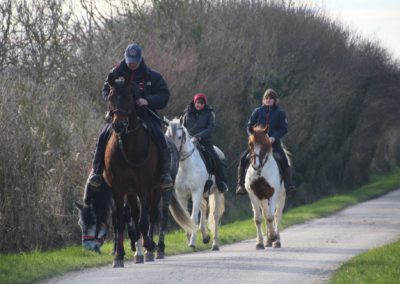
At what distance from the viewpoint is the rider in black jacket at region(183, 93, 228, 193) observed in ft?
65.8

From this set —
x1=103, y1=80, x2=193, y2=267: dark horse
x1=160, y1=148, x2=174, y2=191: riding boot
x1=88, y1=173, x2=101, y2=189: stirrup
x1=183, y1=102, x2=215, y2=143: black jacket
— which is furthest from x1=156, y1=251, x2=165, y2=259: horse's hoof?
x1=183, y1=102, x2=215, y2=143: black jacket

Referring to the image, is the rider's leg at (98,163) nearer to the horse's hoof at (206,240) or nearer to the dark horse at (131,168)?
the dark horse at (131,168)

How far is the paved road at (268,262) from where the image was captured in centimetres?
1344

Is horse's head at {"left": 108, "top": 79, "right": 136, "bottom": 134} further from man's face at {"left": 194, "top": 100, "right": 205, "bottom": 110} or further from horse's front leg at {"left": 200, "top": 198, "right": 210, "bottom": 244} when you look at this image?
horse's front leg at {"left": 200, "top": 198, "right": 210, "bottom": 244}

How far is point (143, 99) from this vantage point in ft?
49.2

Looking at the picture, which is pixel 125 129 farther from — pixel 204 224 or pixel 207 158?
pixel 204 224

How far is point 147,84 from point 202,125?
4829 mm

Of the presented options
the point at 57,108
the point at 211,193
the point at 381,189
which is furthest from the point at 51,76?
the point at 381,189

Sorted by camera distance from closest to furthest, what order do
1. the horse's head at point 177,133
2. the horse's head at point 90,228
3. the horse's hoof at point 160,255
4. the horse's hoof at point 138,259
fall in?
the horse's hoof at point 138,259 → the horse's head at point 90,228 → the horse's hoof at point 160,255 → the horse's head at point 177,133

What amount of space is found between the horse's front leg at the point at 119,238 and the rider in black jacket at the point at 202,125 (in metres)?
4.86

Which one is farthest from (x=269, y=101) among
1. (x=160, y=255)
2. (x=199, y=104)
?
(x=160, y=255)

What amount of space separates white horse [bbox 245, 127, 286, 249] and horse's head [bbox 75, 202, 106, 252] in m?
3.58

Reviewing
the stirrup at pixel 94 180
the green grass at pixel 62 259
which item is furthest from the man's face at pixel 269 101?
the stirrup at pixel 94 180

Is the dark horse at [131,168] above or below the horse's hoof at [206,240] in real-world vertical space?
above
